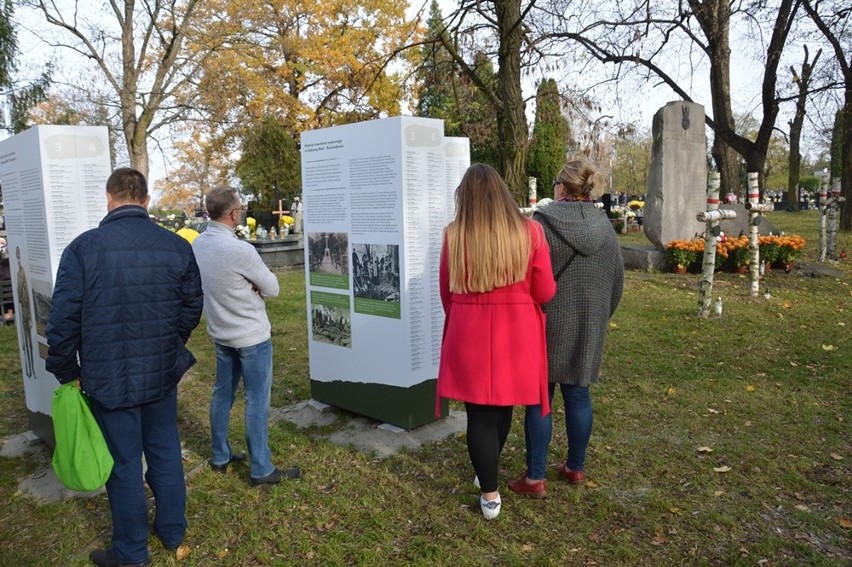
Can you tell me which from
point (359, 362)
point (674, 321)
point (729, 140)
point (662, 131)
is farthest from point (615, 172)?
point (359, 362)

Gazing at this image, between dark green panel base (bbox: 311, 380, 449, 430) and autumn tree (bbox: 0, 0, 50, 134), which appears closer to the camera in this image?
dark green panel base (bbox: 311, 380, 449, 430)

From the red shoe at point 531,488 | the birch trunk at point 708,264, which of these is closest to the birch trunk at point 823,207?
the birch trunk at point 708,264

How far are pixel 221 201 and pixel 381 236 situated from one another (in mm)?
1359

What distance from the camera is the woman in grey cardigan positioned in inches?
132

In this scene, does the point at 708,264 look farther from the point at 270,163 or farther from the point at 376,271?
the point at 270,163

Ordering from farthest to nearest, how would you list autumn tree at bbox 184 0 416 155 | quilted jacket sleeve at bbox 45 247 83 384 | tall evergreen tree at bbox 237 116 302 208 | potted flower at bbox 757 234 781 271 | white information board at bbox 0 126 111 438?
autumn tree at bbox 184 0 416 155 → tall evergreen tree at bbox 237 116 302 208 → potted flower at bbox 757 234 781 271 → white information board at bbox 0 126 111 438 → quilted jacket sleeve at bbox 45 247 83 384

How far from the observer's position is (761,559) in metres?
3.00

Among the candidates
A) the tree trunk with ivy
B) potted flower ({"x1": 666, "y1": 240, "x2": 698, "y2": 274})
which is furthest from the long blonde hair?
potted flower ({"x1": 666, "y1": 240, "x2": 698, "y2": 274})

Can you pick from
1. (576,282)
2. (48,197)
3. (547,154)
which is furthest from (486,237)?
(547,154)

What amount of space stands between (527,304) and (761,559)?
1.64m

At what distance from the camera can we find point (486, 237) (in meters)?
2.97

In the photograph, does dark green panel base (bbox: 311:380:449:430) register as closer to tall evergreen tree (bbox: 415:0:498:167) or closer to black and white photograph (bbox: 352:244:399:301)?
black and white photograph (bbox: 352:244:399:301)

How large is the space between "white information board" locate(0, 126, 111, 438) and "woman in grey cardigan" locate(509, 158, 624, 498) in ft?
9.22

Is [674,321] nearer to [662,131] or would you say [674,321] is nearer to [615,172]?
[662,131]
